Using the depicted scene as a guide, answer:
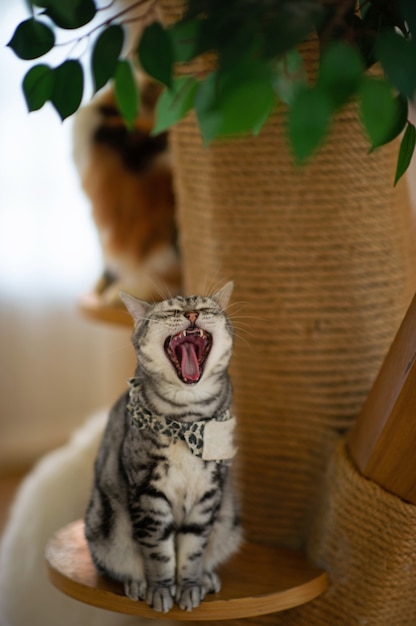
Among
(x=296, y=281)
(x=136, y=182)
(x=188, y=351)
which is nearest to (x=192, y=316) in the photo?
(x=188, y=351)

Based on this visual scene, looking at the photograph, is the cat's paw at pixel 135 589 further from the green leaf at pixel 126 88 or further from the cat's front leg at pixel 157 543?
the green leaf at pixel 126 88

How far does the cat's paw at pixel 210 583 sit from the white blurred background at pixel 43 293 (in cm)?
130

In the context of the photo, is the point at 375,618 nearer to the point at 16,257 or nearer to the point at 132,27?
the point at 16,257

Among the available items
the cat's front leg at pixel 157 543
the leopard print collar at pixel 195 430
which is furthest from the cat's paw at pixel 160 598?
the leopard print collar at pixel 195 430

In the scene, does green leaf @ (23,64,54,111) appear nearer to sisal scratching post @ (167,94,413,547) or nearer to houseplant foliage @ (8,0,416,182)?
houseplant foliage @ (8,0,416,182)

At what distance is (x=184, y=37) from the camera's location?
0.55m

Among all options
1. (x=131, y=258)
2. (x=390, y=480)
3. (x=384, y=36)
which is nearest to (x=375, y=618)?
(x=390, y=480)

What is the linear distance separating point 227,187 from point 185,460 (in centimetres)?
41

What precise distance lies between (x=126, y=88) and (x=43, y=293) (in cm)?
170

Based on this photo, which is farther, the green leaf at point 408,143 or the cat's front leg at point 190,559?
the cat's front leg at point 190,559

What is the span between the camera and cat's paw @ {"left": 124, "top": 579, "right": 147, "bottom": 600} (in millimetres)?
819

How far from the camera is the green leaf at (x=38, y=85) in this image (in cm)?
63

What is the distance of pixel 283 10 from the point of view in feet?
1.57

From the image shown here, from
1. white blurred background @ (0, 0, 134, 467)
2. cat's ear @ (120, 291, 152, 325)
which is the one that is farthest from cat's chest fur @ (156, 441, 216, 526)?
white blurred background @ (0, 0, 134, 467)
